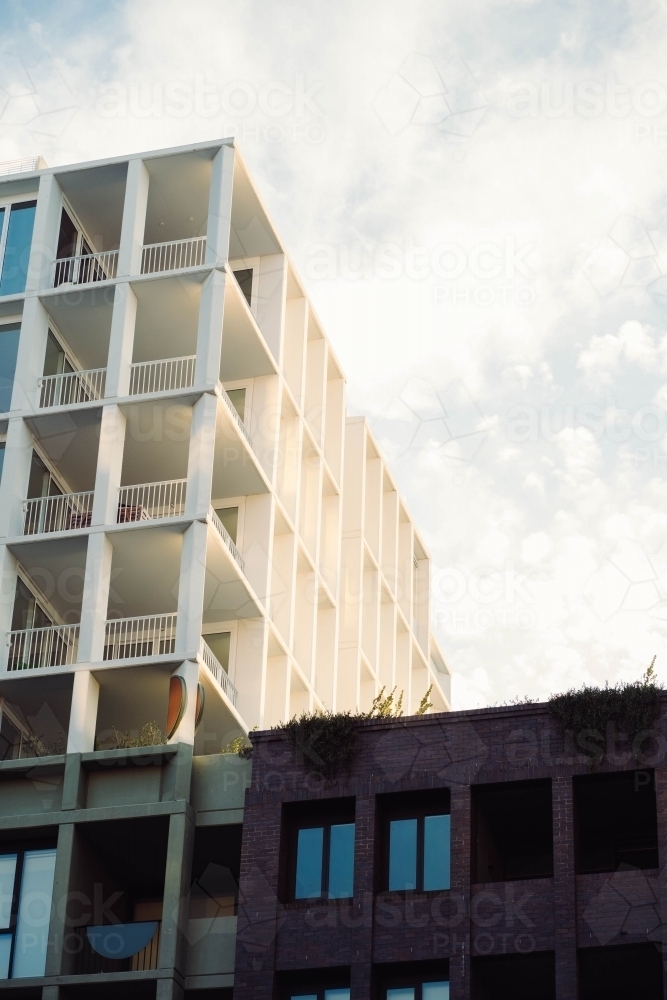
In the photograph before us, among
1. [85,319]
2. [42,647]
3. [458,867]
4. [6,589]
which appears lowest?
[458,867]

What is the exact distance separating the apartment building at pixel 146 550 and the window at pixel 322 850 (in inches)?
61.1

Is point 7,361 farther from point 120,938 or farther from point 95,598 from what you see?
point 120,938

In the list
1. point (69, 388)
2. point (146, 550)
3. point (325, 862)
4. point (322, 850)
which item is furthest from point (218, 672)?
point (69, 388)

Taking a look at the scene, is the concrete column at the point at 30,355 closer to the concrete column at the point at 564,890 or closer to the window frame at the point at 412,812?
the window frame at the point at 412,812

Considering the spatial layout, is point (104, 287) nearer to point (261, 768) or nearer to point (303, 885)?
point (261, 768)

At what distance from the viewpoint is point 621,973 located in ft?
101

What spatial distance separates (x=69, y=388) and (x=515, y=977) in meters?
19.1

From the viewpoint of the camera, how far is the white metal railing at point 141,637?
39875 millimetres

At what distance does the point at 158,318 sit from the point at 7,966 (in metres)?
17.2

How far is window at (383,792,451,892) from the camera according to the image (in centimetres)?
3168

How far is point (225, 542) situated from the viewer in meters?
39.7

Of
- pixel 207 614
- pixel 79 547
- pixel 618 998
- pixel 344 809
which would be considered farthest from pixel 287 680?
pixel 618 998

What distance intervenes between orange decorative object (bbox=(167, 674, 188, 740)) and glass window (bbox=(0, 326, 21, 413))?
918 cm

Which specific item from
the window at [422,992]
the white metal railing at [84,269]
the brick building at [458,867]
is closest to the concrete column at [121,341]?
the white metal railing at [84,269]
